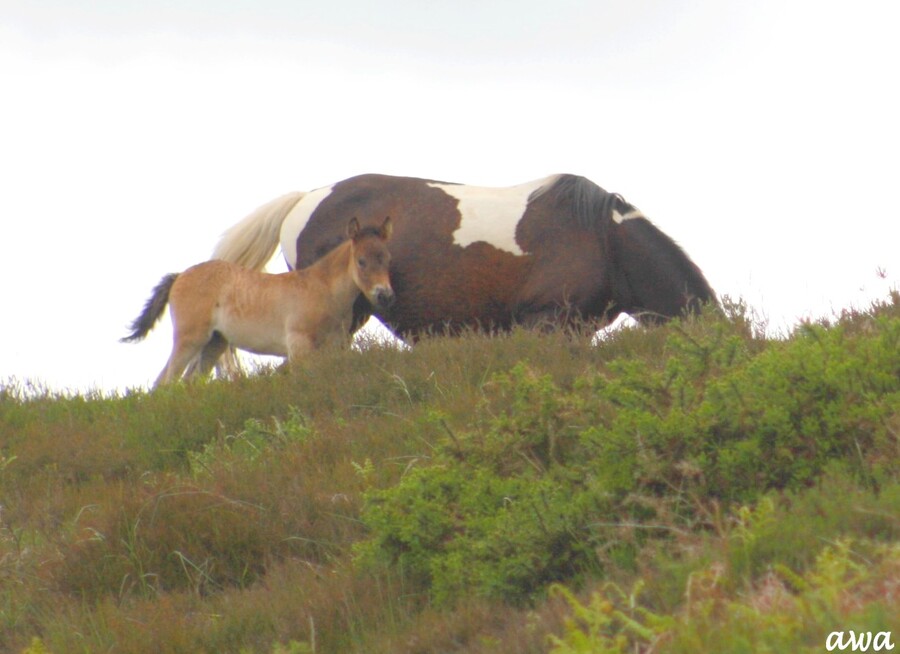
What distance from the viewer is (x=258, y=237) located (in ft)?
42.3

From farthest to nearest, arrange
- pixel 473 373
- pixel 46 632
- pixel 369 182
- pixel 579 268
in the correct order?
pixel 369 182, pixel 579 268, pixel 473 373, pixel 46 632

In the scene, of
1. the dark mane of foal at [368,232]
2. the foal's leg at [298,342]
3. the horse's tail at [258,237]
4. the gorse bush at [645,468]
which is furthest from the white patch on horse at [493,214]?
the gorse bush at [645,468]

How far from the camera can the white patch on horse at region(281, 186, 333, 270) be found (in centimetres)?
1272

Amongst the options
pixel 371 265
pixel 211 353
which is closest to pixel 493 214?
pixel 371 265

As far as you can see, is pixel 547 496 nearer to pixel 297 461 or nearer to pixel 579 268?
pixel 297 461

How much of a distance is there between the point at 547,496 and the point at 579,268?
6276 millimetres

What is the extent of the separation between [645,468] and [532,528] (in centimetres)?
46

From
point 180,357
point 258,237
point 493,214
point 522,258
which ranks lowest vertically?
point 180,357

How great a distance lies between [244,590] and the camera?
18.2 ft

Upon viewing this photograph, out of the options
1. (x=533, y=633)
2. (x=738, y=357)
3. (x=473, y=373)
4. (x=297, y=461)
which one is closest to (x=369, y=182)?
(x=473, y=373)

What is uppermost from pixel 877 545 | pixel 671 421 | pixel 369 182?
pixel 369 182

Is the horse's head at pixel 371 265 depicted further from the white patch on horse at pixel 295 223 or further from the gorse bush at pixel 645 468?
the gorse bush at pixel 645 468

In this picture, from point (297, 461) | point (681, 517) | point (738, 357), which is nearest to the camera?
point (681, 517)

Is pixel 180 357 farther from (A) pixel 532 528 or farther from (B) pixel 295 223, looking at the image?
(A) pixel 532 528
